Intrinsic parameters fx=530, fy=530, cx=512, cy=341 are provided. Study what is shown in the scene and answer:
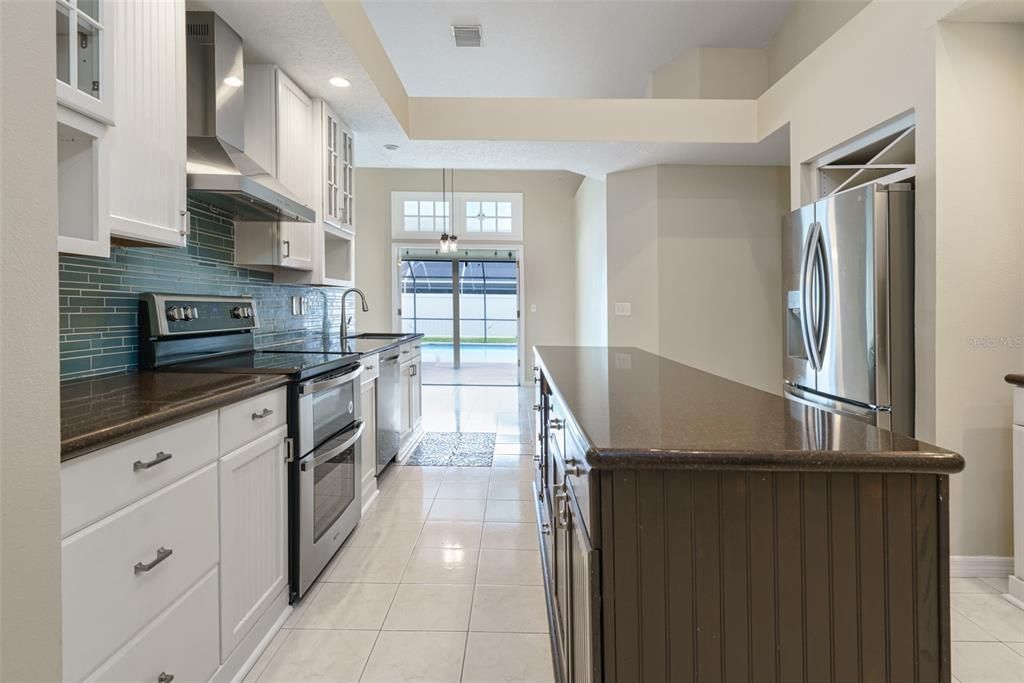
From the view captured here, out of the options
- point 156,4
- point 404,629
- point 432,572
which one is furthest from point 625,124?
point 404,629

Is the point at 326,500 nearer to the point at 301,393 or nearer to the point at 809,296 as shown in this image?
the point at 301,393

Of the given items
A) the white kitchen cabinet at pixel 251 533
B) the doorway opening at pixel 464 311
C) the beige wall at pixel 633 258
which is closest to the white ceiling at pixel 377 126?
the beige wall at pixel 633 258

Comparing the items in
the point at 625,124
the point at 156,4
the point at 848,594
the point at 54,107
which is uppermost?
the point at 625,124

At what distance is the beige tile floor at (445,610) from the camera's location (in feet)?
5.56

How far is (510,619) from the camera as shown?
1.96 metres

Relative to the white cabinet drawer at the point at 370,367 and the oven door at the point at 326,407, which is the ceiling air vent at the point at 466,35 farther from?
the oven door at the point at 326,407

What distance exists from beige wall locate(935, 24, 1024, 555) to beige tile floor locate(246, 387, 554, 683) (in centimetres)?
197

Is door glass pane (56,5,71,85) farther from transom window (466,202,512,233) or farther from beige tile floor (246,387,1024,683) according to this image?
transom window (466,202,512,233)

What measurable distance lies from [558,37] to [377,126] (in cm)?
185

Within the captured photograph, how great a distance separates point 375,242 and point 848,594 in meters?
8.06

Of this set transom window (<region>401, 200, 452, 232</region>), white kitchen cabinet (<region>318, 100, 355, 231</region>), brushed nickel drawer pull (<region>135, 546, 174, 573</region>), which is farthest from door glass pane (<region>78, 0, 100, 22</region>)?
transom window (<region>401, 200, 452, 232</region>)

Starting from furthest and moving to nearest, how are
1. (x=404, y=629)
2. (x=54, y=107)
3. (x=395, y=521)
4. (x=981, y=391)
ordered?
Answer: 1. (x=395, y=521)
2. (x=981, y=391)
3. (x=404, y=629)
4. (x=54, y=107)

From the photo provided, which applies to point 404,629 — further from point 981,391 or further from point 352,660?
point 981,391

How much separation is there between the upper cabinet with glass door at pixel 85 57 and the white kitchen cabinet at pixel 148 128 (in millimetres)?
52
